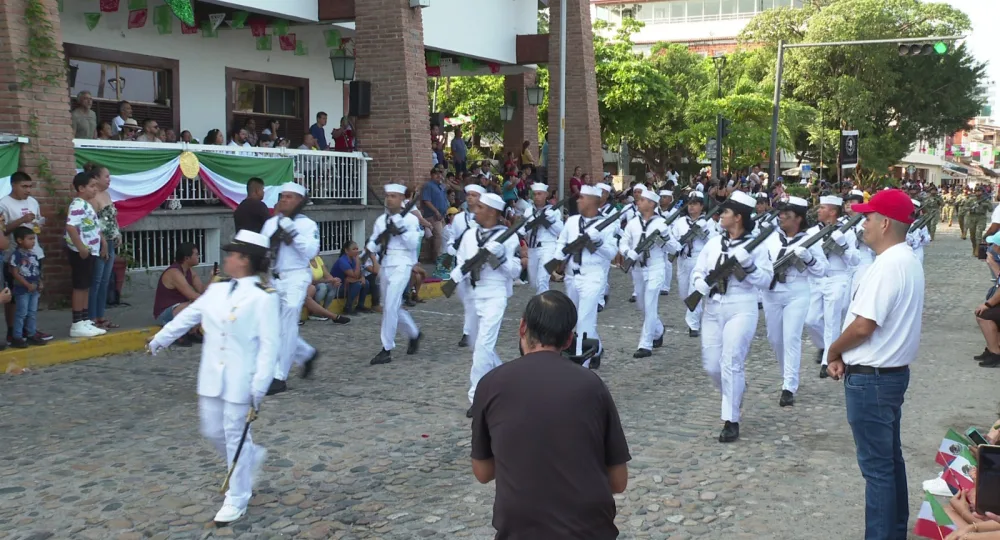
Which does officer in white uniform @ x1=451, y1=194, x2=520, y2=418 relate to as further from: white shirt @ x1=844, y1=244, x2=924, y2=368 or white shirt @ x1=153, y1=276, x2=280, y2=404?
white shirt @ x1=844, y1=244, x2=924, y2=368

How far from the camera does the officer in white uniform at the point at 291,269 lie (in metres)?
8.55

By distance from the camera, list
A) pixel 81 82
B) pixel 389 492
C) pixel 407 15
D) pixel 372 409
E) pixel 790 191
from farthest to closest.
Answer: pixel 790 191 → pixel 407 15 → pixel 81 82 → pixel 372 409 → pixel 389 492

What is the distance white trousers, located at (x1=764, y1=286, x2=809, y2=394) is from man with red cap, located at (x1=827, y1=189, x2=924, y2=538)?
141 inches

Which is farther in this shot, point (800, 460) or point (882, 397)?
point (800, 460)

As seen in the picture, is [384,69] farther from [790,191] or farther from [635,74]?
[790,191]

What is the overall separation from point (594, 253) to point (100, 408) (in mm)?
4894

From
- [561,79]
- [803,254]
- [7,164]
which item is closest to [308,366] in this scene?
[803,254]

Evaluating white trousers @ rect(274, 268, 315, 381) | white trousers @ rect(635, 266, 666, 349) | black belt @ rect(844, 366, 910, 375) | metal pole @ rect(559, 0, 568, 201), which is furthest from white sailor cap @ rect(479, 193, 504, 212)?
metal pole @ rect(559, 0, 568, 201)

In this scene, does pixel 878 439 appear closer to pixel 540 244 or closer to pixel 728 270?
pixel 728 270

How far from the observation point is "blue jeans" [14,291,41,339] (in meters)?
9.45

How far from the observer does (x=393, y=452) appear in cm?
663

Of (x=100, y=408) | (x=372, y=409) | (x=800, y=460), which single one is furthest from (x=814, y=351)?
(x=100, y=408)

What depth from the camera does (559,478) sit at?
303 centimetres

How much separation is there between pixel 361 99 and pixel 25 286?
9.02m
